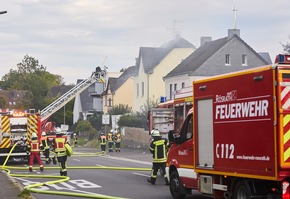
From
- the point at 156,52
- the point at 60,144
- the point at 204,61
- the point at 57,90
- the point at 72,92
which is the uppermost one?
the point at 57,90

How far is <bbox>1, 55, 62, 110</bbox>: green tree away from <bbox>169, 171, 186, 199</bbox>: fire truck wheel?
3220 inches

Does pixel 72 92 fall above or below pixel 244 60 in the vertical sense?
below

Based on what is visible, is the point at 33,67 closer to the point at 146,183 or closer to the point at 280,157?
the point at 146,183

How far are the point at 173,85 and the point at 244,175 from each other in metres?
49.8

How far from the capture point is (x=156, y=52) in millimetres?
70188

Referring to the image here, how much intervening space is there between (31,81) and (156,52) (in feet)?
129

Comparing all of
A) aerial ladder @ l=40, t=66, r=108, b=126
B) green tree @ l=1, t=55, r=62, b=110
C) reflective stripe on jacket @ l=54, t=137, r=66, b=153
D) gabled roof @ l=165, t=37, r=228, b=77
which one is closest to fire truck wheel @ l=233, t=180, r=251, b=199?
reflective stripe on jacket @ l=54, t=137, r=66, b=153

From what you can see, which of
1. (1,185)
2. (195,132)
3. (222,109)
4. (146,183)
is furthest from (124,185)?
(222,109)

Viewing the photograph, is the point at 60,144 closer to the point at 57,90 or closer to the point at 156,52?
the point at 156,52

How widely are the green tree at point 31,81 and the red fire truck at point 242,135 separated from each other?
83925mm

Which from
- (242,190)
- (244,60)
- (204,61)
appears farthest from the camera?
(244,60)

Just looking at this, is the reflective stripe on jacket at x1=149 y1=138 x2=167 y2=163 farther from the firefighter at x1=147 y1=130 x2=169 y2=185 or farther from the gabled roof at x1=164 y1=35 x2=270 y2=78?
the gabled roof at x1=164 y1=35 x2=270 y2=78

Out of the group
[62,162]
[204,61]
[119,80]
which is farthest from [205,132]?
[119,80]

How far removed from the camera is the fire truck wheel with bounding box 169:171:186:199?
15.3 metres
